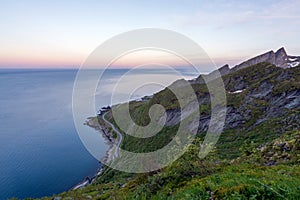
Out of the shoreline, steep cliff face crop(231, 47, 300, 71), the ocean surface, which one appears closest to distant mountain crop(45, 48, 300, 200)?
steep cliff face crop(231, 47, 300, 71)

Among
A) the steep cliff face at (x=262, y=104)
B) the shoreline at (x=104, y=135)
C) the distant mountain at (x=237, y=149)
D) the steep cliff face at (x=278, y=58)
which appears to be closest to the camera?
the distant mountain at (x=237, y=149)

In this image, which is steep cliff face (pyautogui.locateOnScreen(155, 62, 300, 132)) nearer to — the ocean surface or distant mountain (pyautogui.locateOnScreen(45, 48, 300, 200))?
distant mountain (pyautogui.locateOnScreen(45, 48, 300, 200))

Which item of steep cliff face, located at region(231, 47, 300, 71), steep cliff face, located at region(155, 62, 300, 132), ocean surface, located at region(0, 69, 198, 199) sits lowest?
Result: ocean surface, located at region(0, 69, 198, 199)

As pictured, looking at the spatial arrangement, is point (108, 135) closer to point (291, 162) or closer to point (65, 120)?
point (65, 120)

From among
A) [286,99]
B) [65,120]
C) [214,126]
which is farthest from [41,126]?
[286,99]

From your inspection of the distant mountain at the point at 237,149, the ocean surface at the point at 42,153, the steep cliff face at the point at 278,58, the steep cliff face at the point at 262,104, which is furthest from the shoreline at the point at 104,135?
the steep cliff face at the point at 278,58

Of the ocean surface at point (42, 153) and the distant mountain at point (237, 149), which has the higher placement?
the distant mountain at point (237, 149)

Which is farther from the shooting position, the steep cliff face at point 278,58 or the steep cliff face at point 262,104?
the steep cliff face at point 278,58

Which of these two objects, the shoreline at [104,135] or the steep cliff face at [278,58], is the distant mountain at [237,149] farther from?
the shoreline at [104,135]

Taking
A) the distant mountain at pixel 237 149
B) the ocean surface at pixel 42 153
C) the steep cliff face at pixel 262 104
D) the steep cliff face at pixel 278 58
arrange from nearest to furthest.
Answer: the distant mountain at pixel 237 149 < the steep cliff face at pixel 262 104 < the ocean surface at pixel 42 153 < the steep cliff face at pixel 278 58

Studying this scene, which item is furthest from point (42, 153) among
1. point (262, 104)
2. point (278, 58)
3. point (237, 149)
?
point (278, 58)

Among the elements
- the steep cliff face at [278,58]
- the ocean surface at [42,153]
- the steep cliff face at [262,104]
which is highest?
the steep cliff face at [278,58]

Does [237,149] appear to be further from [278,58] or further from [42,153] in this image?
[278,58]

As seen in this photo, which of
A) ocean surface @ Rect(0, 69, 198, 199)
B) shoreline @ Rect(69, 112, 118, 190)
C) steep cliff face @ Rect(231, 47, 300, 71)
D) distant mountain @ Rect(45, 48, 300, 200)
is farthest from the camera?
steep cliff face @ Rect(231, 47, 300, 71)
